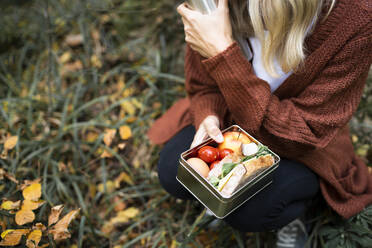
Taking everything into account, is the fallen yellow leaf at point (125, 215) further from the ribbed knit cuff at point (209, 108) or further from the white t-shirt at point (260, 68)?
the white t-shirt at point (260, 68)

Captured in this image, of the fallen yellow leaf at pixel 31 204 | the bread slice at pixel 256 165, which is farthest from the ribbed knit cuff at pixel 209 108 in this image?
the fallen yellow leaf at pixel 31 204

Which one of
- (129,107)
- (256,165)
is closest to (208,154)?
(256,165)

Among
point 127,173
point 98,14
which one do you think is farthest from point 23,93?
point 127,173

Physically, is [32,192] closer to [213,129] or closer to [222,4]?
[213,129]

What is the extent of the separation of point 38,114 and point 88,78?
42 centimetres

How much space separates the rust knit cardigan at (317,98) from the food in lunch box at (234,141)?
13 cm

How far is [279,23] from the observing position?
1.07 meters

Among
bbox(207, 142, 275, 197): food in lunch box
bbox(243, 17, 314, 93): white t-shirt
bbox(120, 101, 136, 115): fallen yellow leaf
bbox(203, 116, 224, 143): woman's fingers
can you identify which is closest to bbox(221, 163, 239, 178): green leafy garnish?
bbox(207, 142, 275, 197): food in lunch box

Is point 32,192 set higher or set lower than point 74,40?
lower

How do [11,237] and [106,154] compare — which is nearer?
[11,237]

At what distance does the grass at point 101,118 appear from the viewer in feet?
5.24

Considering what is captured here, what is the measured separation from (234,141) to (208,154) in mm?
107

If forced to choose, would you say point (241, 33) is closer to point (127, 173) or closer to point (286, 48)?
point (286, 48)

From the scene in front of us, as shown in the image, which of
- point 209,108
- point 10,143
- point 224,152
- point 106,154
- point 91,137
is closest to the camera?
point 224,152
